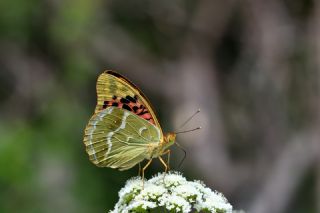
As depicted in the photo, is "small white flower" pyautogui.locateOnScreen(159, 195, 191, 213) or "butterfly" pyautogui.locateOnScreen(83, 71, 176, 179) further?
"butterfly" pyautogui.locateOnScreen(83, 71, 176, 179)

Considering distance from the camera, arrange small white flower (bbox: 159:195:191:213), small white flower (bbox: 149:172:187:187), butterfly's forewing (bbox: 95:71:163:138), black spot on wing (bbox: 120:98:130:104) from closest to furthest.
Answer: small white flower (bbox: 159:195:191:213), small white flower (bbox: 149:172:187:187), butterfly's forewing (bbox: 95:71:163:138), black spot on wing (bbox: 120:98:130:104)

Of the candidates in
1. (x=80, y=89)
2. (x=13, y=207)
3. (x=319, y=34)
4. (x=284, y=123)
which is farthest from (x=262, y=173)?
(x=13, y=207)

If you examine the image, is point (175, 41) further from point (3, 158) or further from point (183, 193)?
point (183, 193)

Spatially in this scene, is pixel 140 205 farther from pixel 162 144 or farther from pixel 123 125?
pixel 123 125

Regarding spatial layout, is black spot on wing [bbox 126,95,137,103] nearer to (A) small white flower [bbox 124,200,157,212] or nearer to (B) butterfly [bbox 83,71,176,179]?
(B) butterfly [bbox 83,71,176,179]

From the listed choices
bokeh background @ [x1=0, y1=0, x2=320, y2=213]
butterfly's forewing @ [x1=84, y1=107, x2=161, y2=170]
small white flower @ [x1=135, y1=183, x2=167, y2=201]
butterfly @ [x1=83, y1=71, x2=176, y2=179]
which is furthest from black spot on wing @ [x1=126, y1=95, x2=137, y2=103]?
bokeh background @ [x1=0, y1=0, x2=320, y2=213]

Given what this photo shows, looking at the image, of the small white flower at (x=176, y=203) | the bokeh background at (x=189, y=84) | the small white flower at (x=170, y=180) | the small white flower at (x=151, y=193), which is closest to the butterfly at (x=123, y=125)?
the small white flower at (x=170, y=180)
